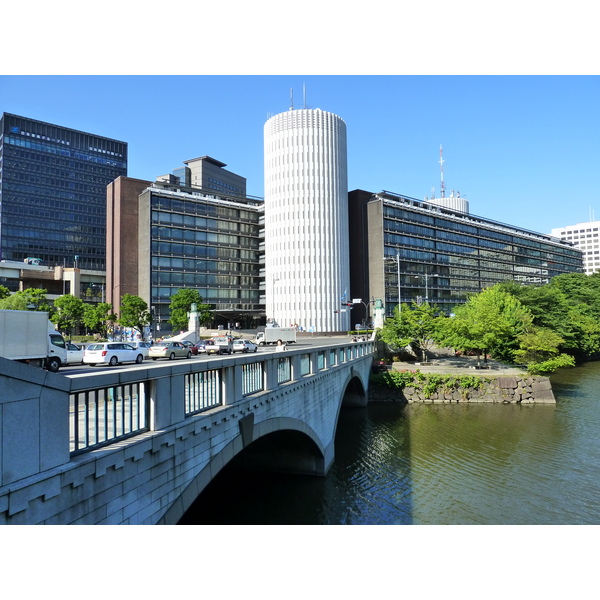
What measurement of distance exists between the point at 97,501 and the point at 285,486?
15.8m

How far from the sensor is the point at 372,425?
36438 mm

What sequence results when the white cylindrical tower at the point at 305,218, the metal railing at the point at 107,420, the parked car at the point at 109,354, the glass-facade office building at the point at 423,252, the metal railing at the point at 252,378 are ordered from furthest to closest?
the glass-facade office building at the point at 423,252 → the white cylindrical tower at the point at 305,218 → the parked car at the point at 109,354 → the metal railing at the point at 252,378 → the metal railing at the point at 107,420

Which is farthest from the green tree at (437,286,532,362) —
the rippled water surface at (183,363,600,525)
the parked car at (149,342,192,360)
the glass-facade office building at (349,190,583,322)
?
the glass-facade office building at (349,190,583,322)

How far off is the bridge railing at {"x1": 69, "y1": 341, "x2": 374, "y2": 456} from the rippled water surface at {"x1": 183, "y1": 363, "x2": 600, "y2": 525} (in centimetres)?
677

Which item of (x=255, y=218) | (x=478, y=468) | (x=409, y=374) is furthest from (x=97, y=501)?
(x=255, y=218)

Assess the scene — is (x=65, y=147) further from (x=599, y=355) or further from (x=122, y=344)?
(x=599, y=355)

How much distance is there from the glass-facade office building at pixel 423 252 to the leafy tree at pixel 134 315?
4685 centimetres

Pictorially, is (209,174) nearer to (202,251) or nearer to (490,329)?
(202,251)

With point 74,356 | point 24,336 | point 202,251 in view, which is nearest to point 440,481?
point 24,336

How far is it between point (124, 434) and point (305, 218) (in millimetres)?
84719

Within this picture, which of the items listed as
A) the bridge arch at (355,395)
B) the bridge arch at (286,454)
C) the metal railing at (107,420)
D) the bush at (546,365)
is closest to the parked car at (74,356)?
the bridge arch at (286,454)

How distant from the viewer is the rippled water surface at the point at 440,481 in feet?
62.3

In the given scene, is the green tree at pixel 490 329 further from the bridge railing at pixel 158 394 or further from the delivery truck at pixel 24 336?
the delivery truck at pixel 24 336

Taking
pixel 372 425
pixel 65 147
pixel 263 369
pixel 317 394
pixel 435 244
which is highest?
pixel 65 147
